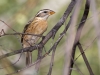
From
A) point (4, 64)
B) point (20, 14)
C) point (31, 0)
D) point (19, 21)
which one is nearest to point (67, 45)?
point (4, 64)

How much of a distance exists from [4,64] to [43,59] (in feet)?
0.98

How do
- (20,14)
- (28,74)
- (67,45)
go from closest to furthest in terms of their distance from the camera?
(67,45)
(28,74)
(20,14)

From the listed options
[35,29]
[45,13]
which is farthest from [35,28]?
[45,13]

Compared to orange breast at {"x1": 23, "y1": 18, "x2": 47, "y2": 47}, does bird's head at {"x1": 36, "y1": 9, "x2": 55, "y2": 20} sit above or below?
above

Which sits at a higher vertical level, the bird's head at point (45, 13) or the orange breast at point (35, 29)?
the bird's head at point (45, 13)

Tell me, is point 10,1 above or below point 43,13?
above

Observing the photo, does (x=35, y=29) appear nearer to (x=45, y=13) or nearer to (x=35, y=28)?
(x=35, y=28)

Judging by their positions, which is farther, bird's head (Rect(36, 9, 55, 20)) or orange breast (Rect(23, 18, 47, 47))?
orange breast (Rect(23, 18, 47, 47))

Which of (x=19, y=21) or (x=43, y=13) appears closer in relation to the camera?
(x=43, y=13)

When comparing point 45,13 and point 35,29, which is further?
point 35,29

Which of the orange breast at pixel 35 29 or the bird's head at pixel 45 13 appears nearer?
the bird's head at pixel 45 13

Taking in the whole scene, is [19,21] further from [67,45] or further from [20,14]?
[67,45]

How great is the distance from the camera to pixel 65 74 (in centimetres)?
104

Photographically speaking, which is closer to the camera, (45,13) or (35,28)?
(45,13)
